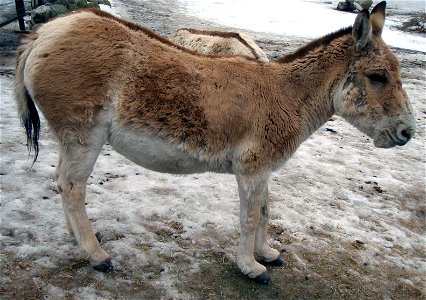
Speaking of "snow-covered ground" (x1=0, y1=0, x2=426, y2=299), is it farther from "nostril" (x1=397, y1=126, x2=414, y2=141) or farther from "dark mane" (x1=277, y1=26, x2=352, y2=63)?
"dark mane" (x1=277, y1=26, x2=352, y2=63)

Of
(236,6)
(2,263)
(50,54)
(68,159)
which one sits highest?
(50,54)

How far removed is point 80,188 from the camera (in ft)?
12.8

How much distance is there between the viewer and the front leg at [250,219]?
3957 millimetres

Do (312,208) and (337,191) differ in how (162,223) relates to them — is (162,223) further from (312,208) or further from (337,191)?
(337,191)

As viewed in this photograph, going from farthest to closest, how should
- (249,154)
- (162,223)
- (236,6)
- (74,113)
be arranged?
(236,6), (162,223), (249,154), (74,113)

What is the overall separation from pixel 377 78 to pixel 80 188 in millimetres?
2811

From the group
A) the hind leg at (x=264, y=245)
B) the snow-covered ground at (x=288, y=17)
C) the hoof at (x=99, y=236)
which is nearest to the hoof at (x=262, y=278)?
the hind leg at (x=264, y=245)

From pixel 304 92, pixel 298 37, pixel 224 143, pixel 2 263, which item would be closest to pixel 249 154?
pixel 224 143

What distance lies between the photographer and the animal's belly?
3791 millimetres

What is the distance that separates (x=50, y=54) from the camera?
364 centimetres

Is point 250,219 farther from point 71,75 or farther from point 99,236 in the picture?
point 71,75

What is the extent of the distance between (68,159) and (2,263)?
1.13 m

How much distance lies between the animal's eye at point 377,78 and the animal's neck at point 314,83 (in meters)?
0.23

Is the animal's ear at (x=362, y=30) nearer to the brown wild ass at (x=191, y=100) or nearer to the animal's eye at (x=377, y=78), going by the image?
the brown wild ass at (x=191, y=100)
